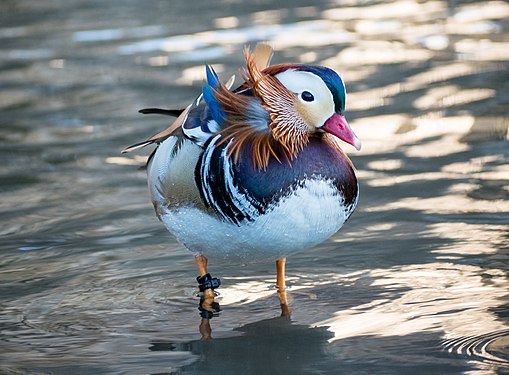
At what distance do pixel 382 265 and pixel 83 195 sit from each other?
221 centimetres

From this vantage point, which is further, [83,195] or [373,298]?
[83,195]

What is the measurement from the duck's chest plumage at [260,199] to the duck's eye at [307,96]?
20cm

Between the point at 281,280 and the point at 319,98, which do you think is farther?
the point at 281,280

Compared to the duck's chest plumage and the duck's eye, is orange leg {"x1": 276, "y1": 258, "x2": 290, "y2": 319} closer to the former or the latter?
the duck's chest plumage

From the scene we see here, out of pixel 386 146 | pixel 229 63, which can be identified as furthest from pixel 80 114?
pixel 386 146

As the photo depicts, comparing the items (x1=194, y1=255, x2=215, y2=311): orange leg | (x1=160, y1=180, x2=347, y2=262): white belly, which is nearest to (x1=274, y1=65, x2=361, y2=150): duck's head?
(x1=160, y1=180, x2=347, y2=262): white belly

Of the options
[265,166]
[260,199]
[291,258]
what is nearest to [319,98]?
[265,166]

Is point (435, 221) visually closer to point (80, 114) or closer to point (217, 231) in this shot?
point (217, 231)

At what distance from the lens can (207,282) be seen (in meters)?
4.88

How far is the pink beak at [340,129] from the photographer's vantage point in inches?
167

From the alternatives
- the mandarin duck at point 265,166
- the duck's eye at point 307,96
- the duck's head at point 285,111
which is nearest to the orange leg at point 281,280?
the mandarin duck at point 265,166

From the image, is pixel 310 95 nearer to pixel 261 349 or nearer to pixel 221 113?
pixel 221 113

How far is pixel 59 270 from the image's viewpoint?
17.6ft

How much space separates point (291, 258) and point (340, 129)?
53.1 inches
